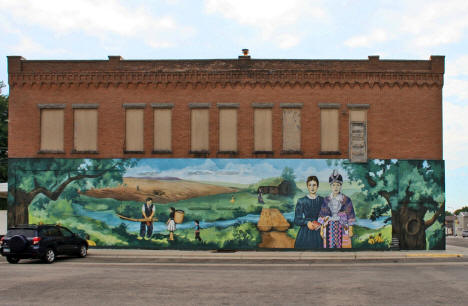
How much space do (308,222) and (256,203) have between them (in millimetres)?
2822

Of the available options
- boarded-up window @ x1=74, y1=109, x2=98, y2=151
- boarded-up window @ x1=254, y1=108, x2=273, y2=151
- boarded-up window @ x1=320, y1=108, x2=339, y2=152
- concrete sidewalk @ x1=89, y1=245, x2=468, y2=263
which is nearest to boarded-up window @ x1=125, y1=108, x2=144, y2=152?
boarded-up window @ x1=74, y1=109, x2=98, y2=151

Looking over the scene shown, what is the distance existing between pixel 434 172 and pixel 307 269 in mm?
11890

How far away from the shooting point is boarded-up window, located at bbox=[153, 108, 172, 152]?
29.0 m

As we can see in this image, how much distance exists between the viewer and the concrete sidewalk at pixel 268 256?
80.4ft

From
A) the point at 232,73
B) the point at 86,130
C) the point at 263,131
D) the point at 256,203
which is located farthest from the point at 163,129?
the point at 256,203

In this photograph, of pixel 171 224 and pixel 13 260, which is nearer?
pixel 13 260

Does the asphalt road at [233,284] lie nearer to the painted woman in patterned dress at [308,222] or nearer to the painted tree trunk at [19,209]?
the painted woman in patterned dress at [308,222]

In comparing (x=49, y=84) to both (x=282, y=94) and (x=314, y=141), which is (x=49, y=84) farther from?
(x=314, y=141)

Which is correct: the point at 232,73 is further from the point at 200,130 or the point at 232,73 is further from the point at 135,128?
the point at 135,128

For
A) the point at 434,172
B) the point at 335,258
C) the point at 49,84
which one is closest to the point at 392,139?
the point at 434,172

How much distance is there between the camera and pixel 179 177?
2856 centimetres

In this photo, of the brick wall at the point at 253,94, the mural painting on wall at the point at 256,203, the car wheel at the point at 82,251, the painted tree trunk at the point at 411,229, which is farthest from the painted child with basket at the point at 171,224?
the painted tree trunk at the point at 411,229

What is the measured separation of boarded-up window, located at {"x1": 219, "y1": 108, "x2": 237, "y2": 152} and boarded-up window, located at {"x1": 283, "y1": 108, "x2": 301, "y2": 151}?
2620 mm

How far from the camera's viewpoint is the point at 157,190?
94.2ft
